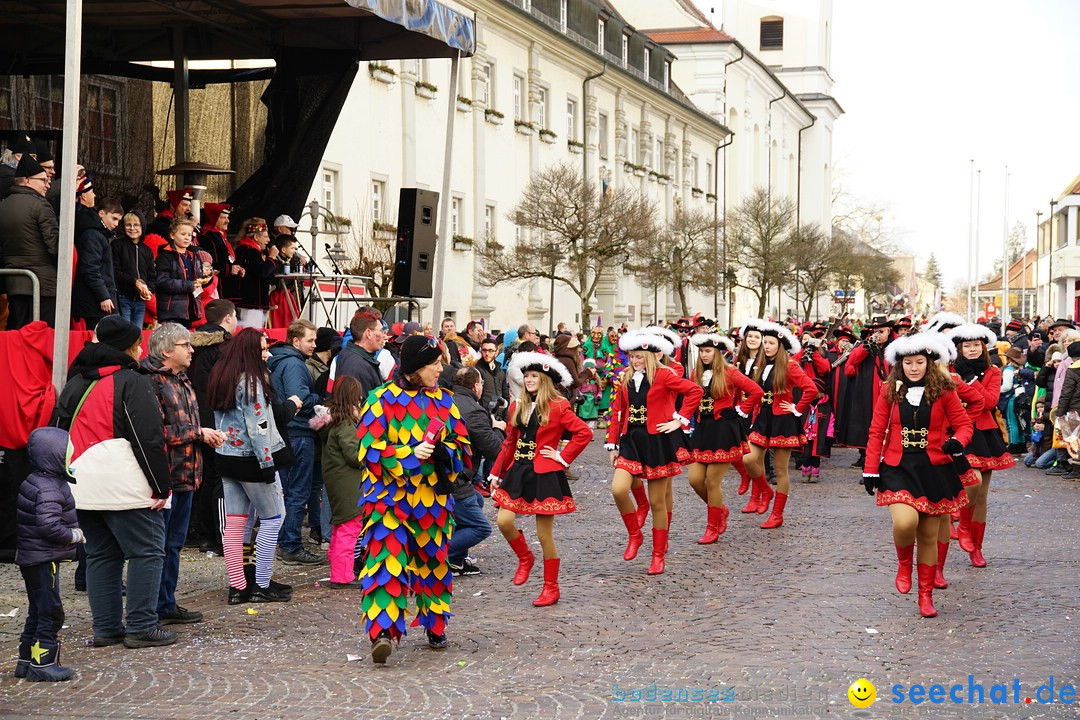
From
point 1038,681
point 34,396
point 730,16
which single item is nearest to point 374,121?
point 34,396

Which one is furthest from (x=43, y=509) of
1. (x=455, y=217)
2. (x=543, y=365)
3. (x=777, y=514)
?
(x=455, y=217)

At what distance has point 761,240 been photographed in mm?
55594

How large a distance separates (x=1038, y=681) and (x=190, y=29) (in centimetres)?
1337

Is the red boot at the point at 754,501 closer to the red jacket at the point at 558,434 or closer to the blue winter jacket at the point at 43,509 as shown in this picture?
the red jacket at the point at 558,434

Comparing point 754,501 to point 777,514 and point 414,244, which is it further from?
point 414,244

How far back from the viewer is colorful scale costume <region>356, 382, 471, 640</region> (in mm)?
7586

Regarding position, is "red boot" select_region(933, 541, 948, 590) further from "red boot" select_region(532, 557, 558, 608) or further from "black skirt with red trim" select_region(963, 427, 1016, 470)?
"red boot" select_region(532, 557, 558, 608)

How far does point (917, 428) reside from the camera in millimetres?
9055

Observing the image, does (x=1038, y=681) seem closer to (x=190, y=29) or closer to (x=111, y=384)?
(x=111, y=384)

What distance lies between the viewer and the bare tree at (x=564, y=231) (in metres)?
33.3

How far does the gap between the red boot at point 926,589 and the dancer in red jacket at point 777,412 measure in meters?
4.10

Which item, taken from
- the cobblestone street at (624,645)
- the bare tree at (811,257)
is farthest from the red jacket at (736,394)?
the bare tree at (811,257)

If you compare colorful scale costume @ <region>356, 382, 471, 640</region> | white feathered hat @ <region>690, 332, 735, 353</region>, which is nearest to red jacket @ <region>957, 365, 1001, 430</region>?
white feathered hat @ <region>690, 332, 735, 353</region>

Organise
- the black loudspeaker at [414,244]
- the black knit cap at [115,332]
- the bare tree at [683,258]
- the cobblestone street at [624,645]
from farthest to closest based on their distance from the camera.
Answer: the bare tree at [683,258] → the black loudspeaker at [414,244] → the black knit cap at [115,332] → the cobblestone street at [624,645]
